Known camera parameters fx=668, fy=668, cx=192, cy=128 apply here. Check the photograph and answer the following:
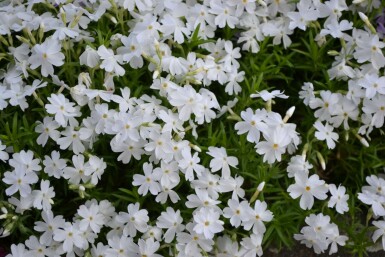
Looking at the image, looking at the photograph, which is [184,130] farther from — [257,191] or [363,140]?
[363,140]

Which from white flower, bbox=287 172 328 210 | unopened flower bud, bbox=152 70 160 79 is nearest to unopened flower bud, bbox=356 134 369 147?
white flower, bbox=287 172 328 210

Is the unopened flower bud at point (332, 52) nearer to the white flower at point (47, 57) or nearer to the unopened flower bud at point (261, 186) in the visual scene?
the unopened flower bud at point (261, 186)

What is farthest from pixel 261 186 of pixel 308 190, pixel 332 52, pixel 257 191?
pixel 332 52

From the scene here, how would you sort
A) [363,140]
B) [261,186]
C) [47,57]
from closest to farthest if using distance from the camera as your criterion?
[261,186], [47,57], [363,140]

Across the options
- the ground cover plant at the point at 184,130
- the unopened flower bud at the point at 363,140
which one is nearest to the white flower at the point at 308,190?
the ground cover plant at the point at 184,130

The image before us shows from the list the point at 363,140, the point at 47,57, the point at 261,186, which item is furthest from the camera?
the point at 363,140

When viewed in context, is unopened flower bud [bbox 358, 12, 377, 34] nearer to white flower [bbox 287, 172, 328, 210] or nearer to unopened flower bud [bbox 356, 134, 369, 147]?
unopened flower bud [bbox 356, 134, 369, 147]

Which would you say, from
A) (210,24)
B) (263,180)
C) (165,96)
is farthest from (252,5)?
(263,180)
